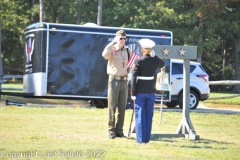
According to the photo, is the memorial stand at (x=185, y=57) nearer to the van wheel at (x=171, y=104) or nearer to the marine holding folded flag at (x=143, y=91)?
the marine holding folded flag at (x=143, y=91)

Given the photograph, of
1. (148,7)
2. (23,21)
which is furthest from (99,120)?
(23,21)

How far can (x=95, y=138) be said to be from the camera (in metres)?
12.7

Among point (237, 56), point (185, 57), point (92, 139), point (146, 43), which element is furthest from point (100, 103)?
point (237, 56)

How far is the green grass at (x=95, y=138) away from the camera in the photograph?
10.6 meters

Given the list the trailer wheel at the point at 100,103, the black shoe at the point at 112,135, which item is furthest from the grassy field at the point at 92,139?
the trailer wheel at the point at 100,103

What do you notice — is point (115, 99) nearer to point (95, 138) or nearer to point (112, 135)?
point (112, 135)

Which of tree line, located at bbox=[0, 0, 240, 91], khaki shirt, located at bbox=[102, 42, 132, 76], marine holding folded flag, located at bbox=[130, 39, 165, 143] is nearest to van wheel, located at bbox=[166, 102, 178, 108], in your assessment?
khaki shirt, located at bbox=[102, 42, 132, 76]

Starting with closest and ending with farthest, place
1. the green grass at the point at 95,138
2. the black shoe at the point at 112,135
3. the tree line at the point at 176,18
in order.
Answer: the green grass at the point at 95,138 < the black shoe at the point at 112,135 < the tree line at the point at 176,18

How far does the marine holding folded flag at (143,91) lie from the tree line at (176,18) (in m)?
23.1

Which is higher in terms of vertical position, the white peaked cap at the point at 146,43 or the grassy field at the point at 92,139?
the white peaked cap at the point at 146,43

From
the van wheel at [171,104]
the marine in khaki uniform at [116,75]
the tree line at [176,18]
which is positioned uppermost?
the tree line at [176,18]

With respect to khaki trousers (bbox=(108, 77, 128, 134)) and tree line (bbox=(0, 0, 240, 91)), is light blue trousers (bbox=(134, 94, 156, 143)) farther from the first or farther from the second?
tree line (bbox=(0, 0, 240, 91))

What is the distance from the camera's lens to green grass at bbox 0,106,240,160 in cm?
1065

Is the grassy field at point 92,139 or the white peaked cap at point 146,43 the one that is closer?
the grassy field at point 92,139
